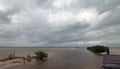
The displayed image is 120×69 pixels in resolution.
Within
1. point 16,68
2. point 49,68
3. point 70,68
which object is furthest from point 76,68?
point 16,68

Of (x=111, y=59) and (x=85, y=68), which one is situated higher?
(x=111, y=59)

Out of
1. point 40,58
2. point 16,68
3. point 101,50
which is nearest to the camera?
point 16,68

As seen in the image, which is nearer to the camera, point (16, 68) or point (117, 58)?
point (117, 58)

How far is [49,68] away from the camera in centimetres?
2809

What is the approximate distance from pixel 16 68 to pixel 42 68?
5022mm

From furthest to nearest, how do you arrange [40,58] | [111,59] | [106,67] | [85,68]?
[40,58] → [85,68] → [111,59] → [106,67]

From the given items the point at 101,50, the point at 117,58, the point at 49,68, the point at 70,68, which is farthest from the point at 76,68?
the point at 101,50

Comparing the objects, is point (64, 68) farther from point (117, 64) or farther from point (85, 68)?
point (117, 64)

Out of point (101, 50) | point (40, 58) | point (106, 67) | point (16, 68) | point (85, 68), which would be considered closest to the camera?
point (106, 67)

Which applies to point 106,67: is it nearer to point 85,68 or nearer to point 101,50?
Result: point 85,68

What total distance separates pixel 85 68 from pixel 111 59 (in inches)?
809

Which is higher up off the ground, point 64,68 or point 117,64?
point 117,64

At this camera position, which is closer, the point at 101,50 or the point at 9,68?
the point at 9,68

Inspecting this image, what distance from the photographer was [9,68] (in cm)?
2934
